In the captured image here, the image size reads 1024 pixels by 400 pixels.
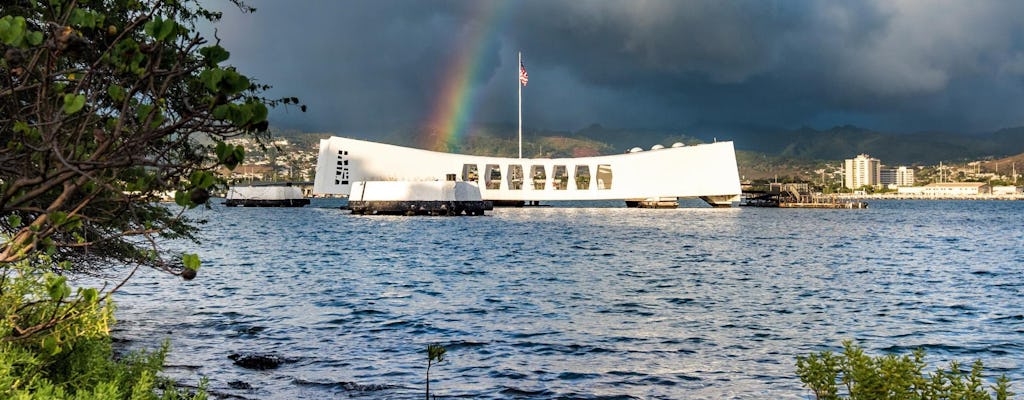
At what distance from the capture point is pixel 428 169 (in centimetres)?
11188

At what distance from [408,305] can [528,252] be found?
18.5 metres

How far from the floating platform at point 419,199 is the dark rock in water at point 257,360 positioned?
75.2 meters

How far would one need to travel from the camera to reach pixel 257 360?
37.8ft

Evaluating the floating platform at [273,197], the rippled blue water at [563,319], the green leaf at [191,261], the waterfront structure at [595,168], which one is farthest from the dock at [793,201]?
the green leaf at [191,261]

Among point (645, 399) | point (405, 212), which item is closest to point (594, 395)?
point (645, 399)

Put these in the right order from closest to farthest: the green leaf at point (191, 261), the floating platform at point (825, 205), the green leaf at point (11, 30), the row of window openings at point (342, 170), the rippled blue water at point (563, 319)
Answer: the green leaf at point (11, 30), the green leaf at point (191, 261), the rippled blue water at point (563, 319), the row of window openings at point (342, 170), the floating platform at point (825, 205)

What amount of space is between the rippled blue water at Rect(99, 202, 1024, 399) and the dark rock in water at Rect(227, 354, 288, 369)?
0.22 m

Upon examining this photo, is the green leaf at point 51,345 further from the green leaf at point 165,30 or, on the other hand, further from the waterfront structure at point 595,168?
the waterfront structure at point 595,168

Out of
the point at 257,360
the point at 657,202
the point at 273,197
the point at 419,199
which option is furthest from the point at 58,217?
the point at 273,197

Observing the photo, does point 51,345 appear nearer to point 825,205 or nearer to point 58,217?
point 58,217

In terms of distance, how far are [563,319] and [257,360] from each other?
679 centimetres

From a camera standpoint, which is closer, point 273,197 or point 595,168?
point 595,168

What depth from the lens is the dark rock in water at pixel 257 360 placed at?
11289 mm

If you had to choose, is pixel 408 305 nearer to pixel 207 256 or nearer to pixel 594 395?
pixel 594 395
